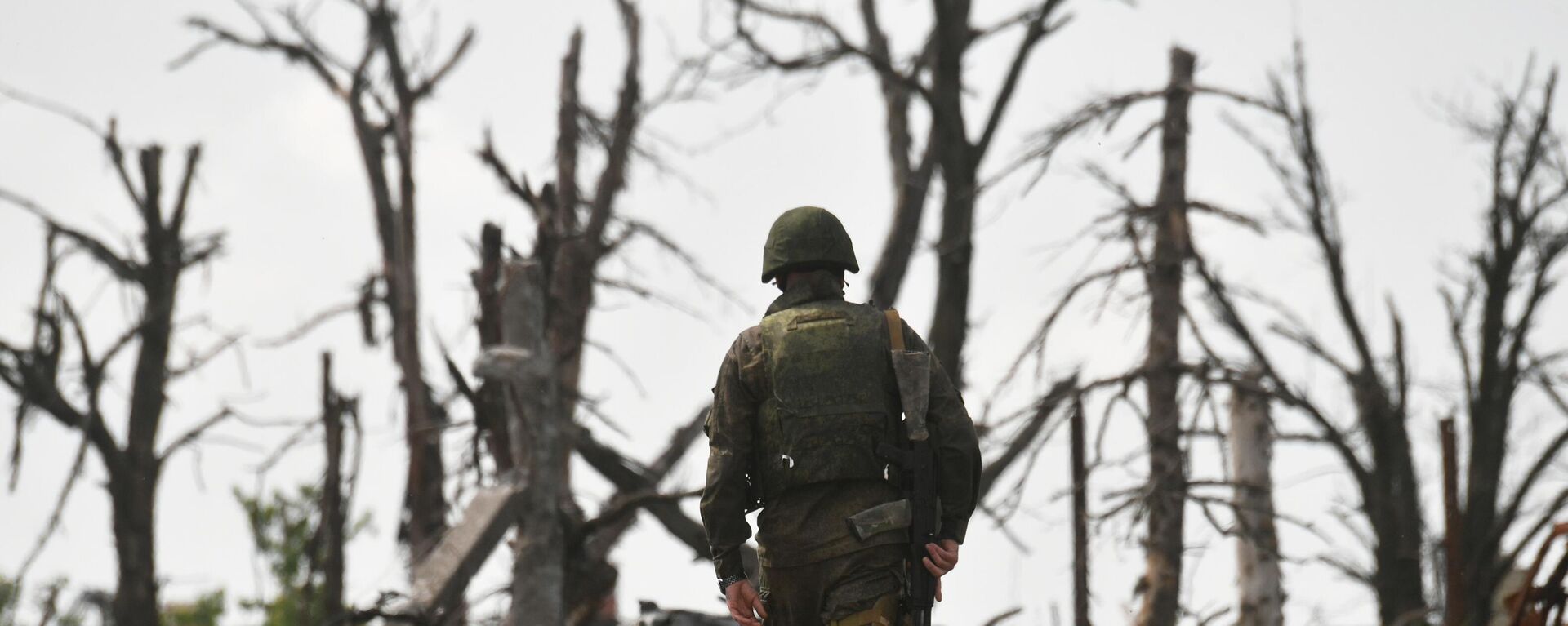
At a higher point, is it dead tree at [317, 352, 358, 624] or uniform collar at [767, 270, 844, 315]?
dead tree at [317, 352, 358, 624]

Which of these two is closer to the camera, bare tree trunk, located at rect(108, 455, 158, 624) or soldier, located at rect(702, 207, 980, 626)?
soldier, located at rect(702, 207, 980, 626)

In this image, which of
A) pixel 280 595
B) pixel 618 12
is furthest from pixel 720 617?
pixel 280 595

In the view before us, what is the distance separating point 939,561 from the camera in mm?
5629

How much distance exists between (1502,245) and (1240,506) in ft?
29.9

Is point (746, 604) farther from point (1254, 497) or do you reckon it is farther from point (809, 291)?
point (1254, 497)

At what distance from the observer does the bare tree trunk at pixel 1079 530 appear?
1048 centimetres

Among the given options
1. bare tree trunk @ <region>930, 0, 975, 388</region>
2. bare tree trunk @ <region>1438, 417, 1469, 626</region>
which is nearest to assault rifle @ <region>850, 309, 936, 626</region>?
bare tree trunk @ <region>1438, 417, 1469, 626</region>

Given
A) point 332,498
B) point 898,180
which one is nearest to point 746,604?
point 898,180

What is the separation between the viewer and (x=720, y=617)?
9.41m

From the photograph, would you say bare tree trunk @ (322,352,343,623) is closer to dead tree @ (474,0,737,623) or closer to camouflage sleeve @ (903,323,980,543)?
dead tree @ (474,0,737,623)

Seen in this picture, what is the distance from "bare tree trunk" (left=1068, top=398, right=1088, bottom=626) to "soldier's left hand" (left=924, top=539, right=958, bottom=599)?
16.2 feet

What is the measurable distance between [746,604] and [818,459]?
53 cm

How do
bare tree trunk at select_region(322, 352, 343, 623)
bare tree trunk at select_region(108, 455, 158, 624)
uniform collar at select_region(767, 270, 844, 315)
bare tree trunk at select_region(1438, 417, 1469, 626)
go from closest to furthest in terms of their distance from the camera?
uniform collar at select_region(767, 270, 844, 315) → bare tree trunk at select_region(1438, 417, 1469, 626) → bare tree trunk at select_region(322, 352, 343, 623) → bare tree trunk at select_region(108, 455, 158, 624)

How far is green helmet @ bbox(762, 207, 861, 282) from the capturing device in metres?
5.80
